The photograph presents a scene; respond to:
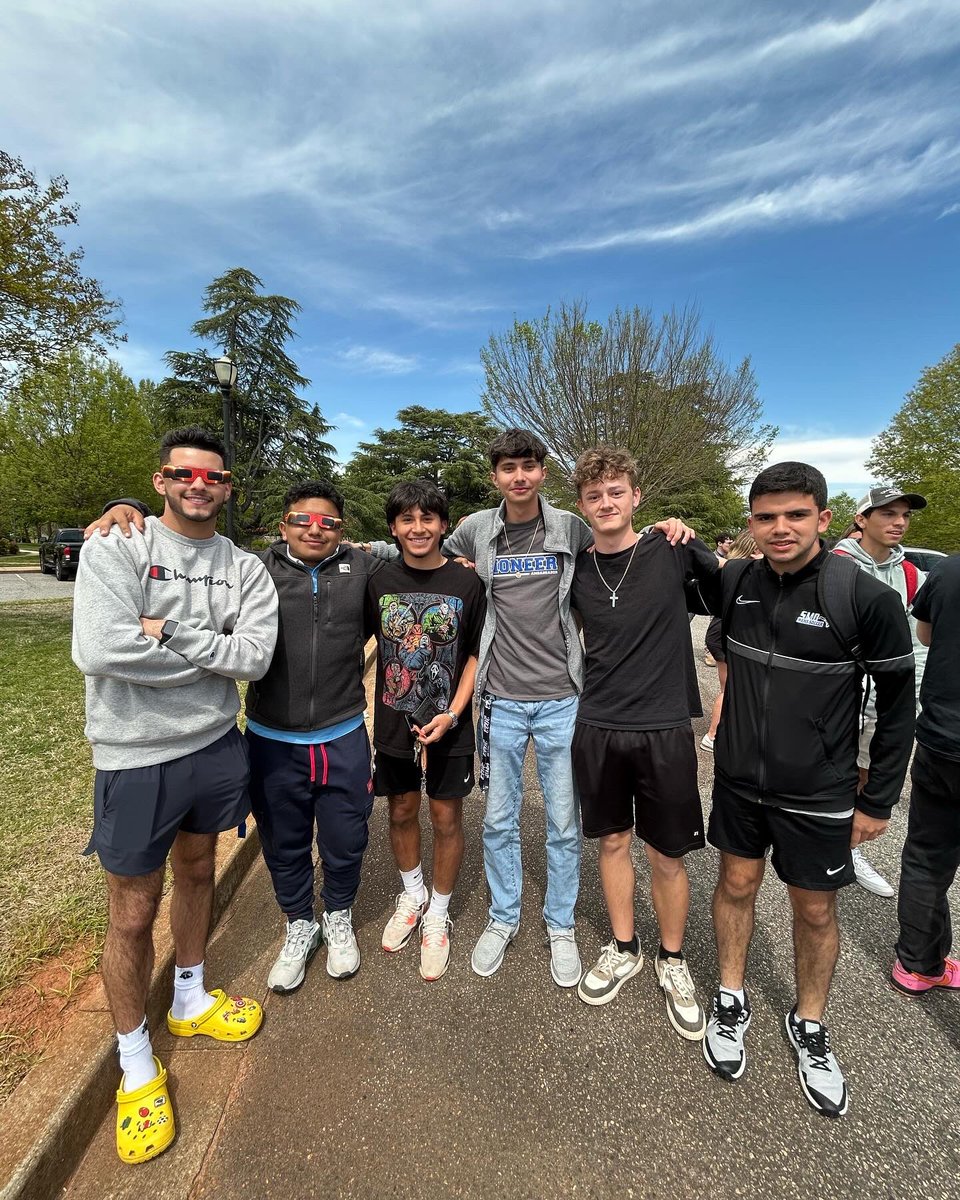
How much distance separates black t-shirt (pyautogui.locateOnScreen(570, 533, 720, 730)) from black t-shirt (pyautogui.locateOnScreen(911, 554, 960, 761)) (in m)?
1.05

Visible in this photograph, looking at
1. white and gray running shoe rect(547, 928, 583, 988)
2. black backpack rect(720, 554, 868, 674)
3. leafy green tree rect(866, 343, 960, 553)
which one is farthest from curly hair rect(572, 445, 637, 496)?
leafy green tree rect(866, 343, 960, 553)

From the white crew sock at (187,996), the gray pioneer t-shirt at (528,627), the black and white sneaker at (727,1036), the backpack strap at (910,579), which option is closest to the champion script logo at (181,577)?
the gray pioneer t-shirt at (528,627)

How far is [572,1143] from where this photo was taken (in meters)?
1.75

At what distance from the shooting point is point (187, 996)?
2.19 meters

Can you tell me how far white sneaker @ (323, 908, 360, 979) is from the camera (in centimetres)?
246

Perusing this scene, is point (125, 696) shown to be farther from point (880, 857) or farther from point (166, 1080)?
point (880, 857)

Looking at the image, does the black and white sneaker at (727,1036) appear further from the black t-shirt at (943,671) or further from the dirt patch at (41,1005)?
the dirt patch at (41,1005)

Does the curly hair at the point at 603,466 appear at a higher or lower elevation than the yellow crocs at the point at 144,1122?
higher

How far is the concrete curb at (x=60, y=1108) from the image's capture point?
1530 millimetres

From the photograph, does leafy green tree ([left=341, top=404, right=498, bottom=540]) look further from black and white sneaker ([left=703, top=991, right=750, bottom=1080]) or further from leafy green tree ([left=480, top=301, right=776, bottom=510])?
black and white sneaker ([left=703, top=991, right=750, bottom=1080])

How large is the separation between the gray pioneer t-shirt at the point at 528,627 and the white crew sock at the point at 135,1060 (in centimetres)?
184

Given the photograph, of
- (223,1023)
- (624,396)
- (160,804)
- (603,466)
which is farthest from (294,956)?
(624,396)

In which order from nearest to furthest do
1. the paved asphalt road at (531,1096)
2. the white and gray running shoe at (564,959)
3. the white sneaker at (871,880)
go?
1. the paved asphalt road at (531,1096)
2. the white and gray running shoe at (564,959)
3. the white sneaker at (871,880)

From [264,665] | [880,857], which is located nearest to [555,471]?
[880,857]
